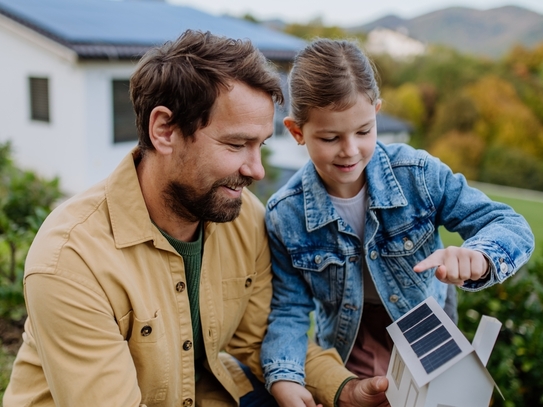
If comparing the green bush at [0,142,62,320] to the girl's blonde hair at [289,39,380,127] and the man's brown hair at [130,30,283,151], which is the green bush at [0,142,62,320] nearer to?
the man's brown hair at [130,30,283,151]

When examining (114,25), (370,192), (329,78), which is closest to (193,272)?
(370,192)

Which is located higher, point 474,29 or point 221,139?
point 474,29

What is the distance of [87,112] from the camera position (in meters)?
11.5

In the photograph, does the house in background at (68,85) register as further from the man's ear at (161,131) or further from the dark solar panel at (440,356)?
the dark solar panel at (440,356)

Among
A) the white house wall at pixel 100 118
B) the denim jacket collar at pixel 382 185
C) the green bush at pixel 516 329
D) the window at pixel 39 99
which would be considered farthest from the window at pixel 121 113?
the denim jacket collar at pixel 382 185

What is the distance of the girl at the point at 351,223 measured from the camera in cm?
209

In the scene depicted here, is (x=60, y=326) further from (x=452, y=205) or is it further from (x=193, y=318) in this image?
(x=452, y=205)

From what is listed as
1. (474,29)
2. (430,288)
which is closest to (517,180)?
(430,288)

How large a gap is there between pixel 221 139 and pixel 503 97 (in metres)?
33.2

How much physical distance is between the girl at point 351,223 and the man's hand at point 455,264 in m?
0.21

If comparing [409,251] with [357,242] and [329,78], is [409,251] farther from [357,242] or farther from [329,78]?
[329,78]

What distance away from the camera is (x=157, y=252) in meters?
2.01

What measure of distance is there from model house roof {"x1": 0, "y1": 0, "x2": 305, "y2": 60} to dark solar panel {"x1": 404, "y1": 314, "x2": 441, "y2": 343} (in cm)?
768

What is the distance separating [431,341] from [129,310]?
970 mm
